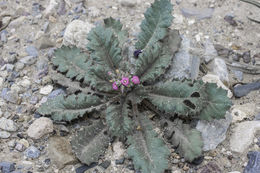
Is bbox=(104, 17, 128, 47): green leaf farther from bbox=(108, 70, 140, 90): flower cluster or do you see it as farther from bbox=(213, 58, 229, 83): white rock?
bbox=(213, 58, 229, 83): white rock

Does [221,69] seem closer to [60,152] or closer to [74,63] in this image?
A: [74,63]

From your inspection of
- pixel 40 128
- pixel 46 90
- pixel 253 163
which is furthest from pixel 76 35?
pixel 253 163

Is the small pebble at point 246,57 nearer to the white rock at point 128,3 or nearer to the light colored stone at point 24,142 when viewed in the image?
the white rock at point 128,3

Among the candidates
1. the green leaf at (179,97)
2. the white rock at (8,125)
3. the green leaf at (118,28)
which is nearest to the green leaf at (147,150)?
the green leaf at (179,97)

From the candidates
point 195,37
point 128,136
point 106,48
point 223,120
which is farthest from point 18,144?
point 195,37

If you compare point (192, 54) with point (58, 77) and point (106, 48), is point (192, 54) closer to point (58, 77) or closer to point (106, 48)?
point (106, 48)

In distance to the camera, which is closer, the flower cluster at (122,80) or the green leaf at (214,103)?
the green leaf at (214,103)
